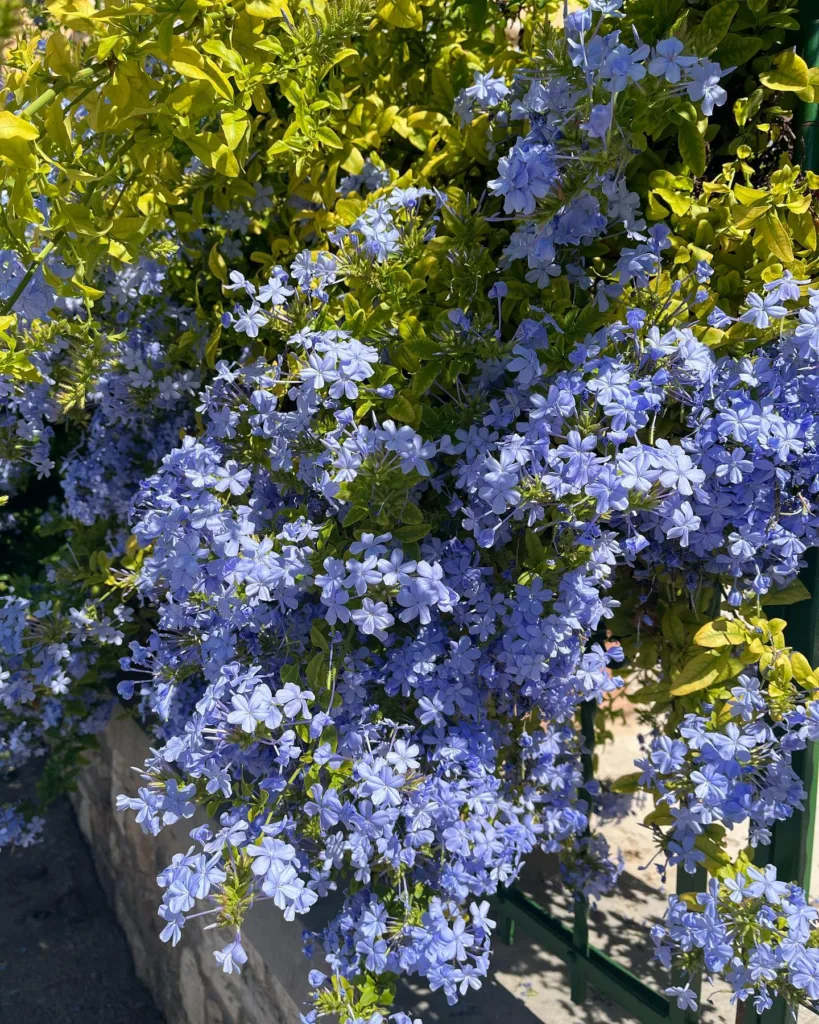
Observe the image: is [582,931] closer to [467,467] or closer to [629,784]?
[629,784]

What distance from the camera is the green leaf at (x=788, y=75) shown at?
4.00ft

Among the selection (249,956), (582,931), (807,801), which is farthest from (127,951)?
(807,801)

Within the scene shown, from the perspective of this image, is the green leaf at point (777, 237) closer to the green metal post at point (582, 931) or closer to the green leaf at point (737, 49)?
the green leaf at point (737, 49)

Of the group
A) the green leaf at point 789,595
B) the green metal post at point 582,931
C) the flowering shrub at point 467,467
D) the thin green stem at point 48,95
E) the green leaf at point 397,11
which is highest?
the green leaf at point 397,11

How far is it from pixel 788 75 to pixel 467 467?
666 mm

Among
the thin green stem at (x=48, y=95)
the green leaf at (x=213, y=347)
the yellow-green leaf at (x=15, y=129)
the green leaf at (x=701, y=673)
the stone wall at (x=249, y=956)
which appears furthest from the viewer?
the stone wall at (x=249, y=956)

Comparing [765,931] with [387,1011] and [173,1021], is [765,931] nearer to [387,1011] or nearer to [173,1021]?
[387,1011]

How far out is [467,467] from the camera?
1.33m

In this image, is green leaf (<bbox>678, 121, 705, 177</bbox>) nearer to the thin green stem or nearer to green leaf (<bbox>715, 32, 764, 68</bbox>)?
green leaf (<bbox>715, 32, 764, 68</bbox>)

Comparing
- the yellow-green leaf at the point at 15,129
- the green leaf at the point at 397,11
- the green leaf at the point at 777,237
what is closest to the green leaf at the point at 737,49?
the green leaf at the point at 777,237

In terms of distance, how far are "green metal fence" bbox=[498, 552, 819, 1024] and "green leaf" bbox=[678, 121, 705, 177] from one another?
60 cm

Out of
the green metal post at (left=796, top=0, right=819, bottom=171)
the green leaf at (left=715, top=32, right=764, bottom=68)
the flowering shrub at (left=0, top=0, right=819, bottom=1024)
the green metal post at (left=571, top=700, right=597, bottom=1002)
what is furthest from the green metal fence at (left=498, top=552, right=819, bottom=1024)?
the green leaf at (left=715, top=32, right=764, bottom=68)

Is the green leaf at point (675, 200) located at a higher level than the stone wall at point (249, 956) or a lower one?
higher

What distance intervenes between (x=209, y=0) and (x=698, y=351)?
0.78m
